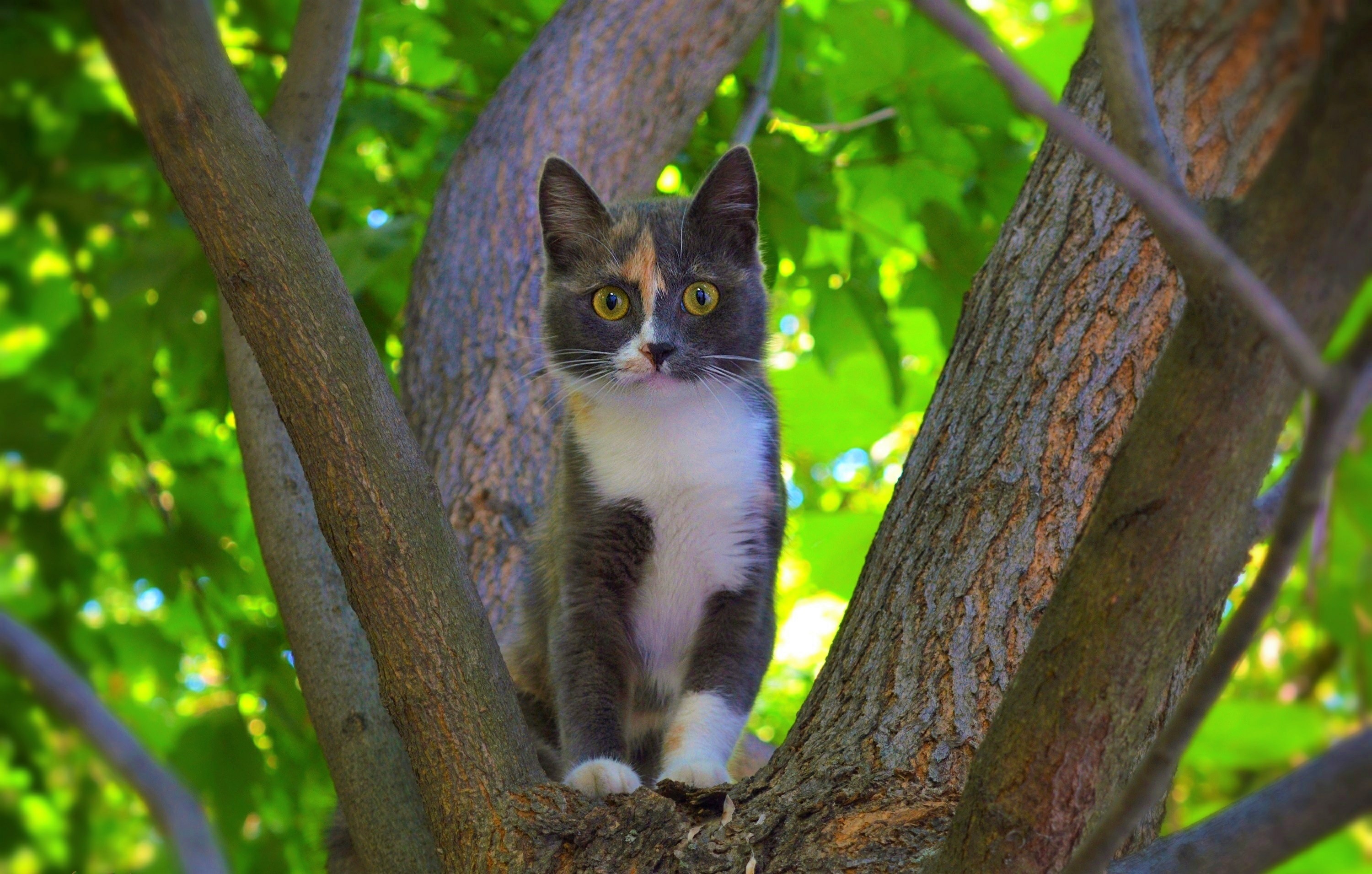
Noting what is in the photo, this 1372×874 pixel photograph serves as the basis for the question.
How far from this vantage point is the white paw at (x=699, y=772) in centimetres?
260

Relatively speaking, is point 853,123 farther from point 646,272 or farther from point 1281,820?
point 1281,820

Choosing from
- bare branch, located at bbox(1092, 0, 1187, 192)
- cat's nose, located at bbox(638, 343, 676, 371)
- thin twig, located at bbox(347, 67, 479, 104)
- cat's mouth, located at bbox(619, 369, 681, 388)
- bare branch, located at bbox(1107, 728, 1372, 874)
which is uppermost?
thin twig, located at bbox(347, 67, 479, 104)

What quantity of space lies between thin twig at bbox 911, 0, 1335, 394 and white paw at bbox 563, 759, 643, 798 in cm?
185

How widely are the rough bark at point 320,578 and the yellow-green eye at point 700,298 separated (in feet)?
3.54

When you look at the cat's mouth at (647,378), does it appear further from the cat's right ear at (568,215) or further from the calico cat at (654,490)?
the cat's right ear at (568,215)

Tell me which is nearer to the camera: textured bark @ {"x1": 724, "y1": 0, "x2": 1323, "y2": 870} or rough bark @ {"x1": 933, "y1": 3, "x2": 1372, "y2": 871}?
rough bark @ {"x1": 933, "y1": 3, "x2": 1372, "y2": 871}

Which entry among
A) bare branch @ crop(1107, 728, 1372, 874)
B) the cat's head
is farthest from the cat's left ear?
bare branch @ crop(1107, 728, 1372, 874)

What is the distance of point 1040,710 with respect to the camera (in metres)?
1.45

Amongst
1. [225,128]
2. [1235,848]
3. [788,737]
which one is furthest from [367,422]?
[1235,848]

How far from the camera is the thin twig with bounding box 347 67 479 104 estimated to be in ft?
13.2

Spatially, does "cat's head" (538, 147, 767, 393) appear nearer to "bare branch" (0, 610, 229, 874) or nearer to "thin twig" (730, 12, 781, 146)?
"thin twig" (730, 12, 781, 146)

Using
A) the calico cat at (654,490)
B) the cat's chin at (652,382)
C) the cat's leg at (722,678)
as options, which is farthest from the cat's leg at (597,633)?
the cat's chin at (652,382)

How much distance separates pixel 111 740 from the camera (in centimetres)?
81

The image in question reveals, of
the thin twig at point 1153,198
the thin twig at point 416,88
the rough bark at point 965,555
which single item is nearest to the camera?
the thin twig at point 1153,198
